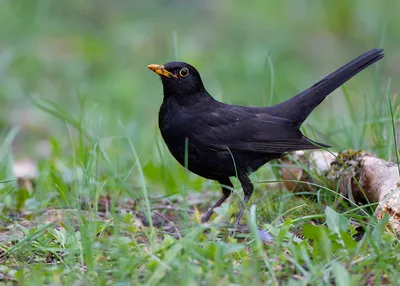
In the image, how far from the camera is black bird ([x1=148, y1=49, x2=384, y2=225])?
4930 millimetres

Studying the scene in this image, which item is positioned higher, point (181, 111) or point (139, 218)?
point (181, 111)

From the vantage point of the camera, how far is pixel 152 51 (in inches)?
487

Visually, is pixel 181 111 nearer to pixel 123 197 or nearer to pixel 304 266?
pixel 123 197

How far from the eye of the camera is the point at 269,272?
338 cm

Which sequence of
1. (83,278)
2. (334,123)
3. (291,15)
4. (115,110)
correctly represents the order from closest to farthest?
1. (83,278)
2. (334,123)
3. (115,110)
4. (291,15)

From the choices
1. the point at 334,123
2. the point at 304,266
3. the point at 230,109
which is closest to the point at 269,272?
the point at 304,266

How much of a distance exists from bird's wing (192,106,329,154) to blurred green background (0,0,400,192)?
8.22ft

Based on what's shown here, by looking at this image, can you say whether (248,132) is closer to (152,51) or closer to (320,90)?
(320,90)

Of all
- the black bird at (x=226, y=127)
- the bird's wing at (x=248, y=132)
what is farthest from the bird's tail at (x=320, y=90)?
the bird's wing at (x=248, y=132)

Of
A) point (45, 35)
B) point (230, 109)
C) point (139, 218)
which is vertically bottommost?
point (139, 218)

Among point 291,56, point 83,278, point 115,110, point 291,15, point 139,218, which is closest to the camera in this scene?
point 83,278

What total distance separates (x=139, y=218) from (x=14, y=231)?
0.94 metres

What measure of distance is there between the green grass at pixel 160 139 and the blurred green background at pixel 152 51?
0.11ft

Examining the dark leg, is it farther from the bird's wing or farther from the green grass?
the bird's wing
